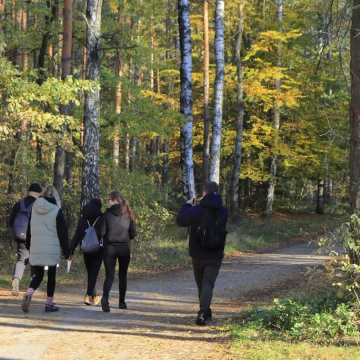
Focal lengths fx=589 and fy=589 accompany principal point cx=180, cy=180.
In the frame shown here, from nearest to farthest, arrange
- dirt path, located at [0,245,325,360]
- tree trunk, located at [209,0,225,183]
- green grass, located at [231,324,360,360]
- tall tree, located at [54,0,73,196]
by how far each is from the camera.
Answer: green grass, located at [231,324,360,360]
dirt path, located at [0,245,325,360]
tall tree, located at [54,0,73,196]
tree trunk, located at [209,0,225,183]

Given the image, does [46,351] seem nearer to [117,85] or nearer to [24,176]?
Result: [24,176]

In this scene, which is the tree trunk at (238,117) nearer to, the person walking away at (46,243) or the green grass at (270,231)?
the green grass at (270,231)

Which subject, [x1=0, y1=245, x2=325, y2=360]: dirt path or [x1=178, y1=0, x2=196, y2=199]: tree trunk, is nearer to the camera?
[x1=0, y1=245, x2=325, y2=360]: dirt path

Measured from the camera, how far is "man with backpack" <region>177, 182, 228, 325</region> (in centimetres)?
865

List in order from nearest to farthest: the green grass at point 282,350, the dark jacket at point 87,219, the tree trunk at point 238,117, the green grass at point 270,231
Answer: the green grass at point 282,350
the dark jacket at point 87,219
the green grass at point 270,231
the tree trunk at point 238,117

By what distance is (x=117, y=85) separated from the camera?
19781 millimetres

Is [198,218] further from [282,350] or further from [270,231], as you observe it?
[270,231]

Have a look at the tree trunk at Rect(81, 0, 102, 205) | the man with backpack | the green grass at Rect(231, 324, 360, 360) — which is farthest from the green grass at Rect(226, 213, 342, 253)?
the green grass at Rect(231, 324, 360, 360)

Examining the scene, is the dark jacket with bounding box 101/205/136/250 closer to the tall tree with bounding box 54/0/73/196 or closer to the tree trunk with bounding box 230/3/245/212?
the tall tree with bounding box 54/0/73/196

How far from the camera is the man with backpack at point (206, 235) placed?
865cm

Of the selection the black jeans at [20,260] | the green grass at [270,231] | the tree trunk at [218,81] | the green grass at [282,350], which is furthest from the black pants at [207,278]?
the green grass at [270,231]

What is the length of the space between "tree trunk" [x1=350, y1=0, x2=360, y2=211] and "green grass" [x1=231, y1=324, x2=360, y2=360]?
8.64 feet

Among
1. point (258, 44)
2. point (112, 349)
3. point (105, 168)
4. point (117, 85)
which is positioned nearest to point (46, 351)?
point (112, 349)

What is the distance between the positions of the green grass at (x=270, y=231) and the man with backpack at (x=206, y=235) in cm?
1223
